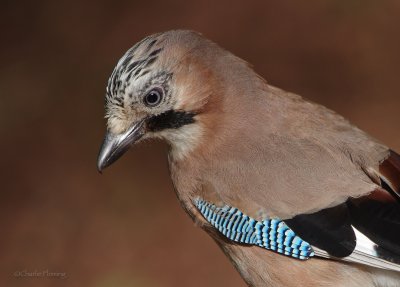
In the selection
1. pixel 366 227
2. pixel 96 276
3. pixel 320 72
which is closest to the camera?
pixel 366 227

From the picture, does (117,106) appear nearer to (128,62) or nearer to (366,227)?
(128,62)

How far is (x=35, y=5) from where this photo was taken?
7.77 meters

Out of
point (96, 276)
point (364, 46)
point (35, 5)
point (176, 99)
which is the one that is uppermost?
point (176, 99)

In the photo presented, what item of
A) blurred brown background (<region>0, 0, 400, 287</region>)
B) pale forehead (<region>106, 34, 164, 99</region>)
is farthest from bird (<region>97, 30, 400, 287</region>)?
blurred brown background (<region>0, 0, 400, 287</region>)

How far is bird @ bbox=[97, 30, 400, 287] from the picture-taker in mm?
3221

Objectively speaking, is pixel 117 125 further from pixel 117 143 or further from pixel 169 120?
→ pixel 169 120

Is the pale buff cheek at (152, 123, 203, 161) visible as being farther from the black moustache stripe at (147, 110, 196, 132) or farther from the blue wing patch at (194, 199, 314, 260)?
the blue wing patch at (194, 199, 314, 260)

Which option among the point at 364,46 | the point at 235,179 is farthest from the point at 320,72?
the point at 235,179

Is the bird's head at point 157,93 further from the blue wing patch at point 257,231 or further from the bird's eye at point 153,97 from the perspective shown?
the blue wing patch at point 257,231

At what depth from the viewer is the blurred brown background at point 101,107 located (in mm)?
6082

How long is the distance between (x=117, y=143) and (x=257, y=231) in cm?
65

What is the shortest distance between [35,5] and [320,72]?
264 cm

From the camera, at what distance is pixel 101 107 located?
7.08 m

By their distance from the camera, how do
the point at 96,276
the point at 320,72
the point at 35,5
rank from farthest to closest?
the point at 35,5 < the point at 320,72 < the point at 96,276
